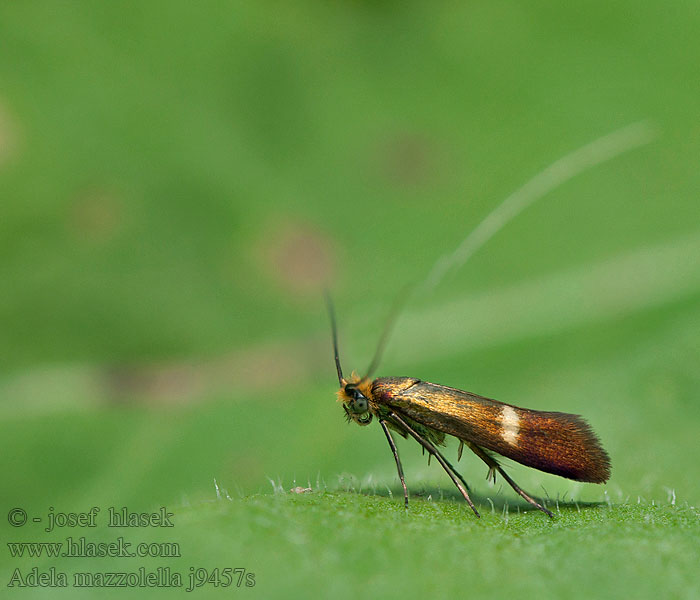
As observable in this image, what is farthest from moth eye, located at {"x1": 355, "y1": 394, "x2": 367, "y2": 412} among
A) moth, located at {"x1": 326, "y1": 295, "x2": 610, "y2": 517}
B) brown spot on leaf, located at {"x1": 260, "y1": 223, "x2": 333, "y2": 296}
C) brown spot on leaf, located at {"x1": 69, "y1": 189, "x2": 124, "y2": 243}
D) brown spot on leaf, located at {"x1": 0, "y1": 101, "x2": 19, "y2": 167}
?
brown spot on leaf, located at {"x1": 0, "y1": 101, "x2": 19, "y2": 167}

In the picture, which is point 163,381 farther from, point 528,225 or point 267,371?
point 528,225

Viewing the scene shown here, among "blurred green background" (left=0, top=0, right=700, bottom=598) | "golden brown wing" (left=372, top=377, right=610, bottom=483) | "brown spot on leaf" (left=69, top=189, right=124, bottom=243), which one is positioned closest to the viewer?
"golden brown wing" (left=372, top=377, right=610, bottom=483)

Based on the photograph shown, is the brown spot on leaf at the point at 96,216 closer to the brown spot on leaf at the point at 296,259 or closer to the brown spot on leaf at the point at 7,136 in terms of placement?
the brown spot on leaf at the point at 7,136

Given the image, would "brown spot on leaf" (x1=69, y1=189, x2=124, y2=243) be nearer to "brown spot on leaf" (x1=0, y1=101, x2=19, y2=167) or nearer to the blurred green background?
the blurred green background

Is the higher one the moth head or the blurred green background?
the blurred green background

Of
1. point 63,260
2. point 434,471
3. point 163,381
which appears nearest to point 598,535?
point 434,471

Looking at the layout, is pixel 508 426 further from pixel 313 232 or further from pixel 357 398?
pixel 313 232

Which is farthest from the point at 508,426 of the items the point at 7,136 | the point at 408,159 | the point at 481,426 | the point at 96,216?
the point at 7,136
